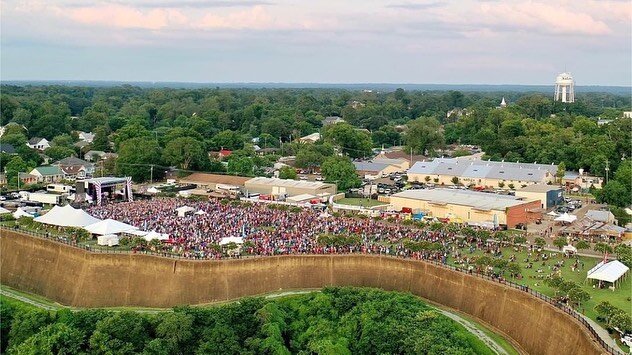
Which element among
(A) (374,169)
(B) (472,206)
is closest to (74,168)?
(A) (374,169)

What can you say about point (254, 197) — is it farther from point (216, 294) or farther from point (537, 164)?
point (537, 164)

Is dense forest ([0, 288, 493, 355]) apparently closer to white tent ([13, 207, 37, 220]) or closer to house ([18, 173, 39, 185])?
white tent ([13, 207, 37, 220])

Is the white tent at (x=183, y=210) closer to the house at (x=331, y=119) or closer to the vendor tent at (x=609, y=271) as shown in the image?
the vendor tent at (x=609, y=271)

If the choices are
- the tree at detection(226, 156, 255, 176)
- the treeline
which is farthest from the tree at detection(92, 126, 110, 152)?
the tree at detection(226, 156, 255, 176)

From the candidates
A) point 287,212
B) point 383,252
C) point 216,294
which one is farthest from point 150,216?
point 383,252

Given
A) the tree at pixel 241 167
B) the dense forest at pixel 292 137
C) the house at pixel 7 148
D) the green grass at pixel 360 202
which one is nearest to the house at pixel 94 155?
the dense forest at pixel 292 137
